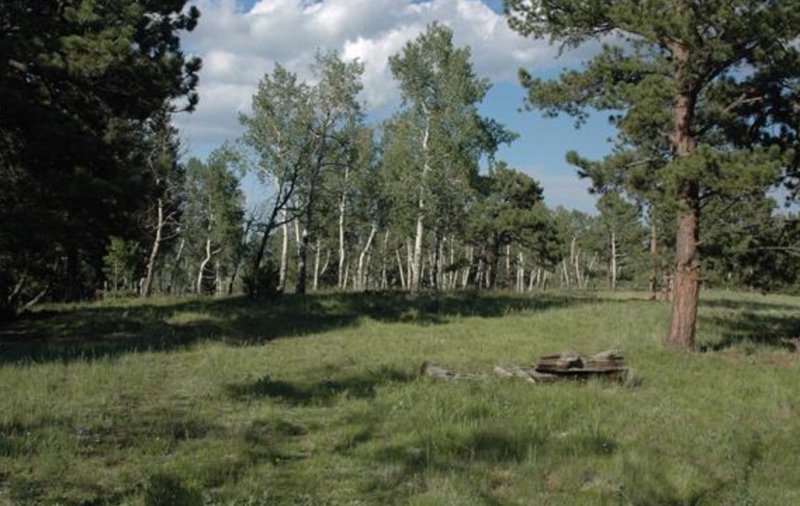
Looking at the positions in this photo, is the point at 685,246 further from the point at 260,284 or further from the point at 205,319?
the point at 260,284

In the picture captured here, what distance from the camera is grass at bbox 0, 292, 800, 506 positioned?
6.51m

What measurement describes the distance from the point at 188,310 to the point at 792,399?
17626 mm

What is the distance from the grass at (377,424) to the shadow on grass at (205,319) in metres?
0.22

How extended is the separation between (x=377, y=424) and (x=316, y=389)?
8.52 feet

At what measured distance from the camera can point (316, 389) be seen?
37.2 feet

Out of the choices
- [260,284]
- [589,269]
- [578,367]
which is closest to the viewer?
[578,367]

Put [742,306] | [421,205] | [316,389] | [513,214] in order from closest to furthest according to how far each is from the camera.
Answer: [316,389], [742,306], [421,205], [513,214]

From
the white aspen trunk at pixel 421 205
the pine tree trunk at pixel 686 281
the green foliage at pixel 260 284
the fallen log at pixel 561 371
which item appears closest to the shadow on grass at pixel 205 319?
the green foliage at pixel 260 284

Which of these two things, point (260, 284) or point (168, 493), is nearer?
point (168, 493)

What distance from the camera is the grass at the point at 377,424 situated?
651cm

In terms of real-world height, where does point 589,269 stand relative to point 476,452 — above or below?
above

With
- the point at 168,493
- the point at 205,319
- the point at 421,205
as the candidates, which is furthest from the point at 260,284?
the point at 168,493

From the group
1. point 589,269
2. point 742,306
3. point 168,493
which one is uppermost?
point 589,269

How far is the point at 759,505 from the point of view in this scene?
6289 millimetres
